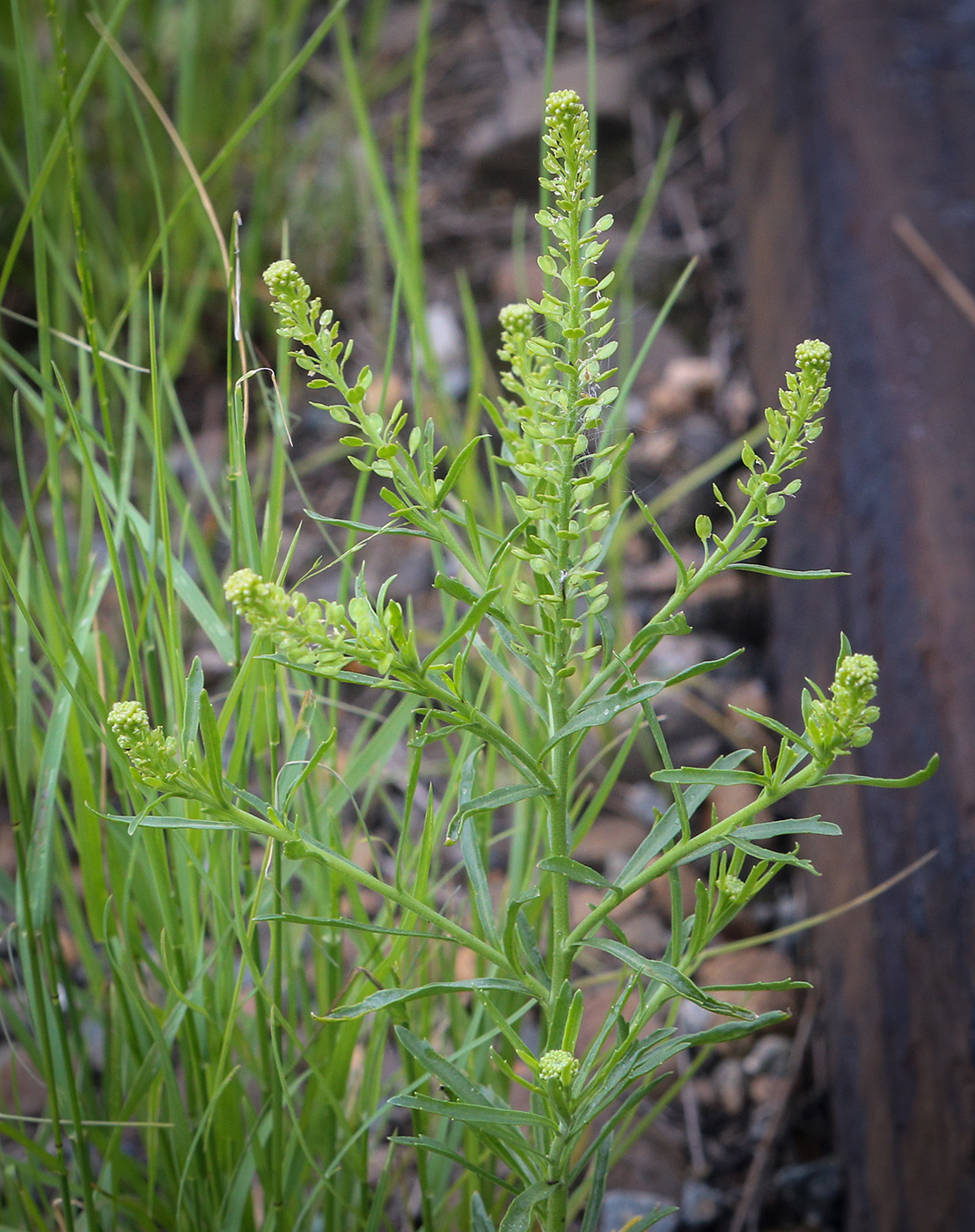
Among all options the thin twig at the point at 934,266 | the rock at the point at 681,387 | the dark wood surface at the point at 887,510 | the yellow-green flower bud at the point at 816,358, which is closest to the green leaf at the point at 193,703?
the yellow-green flower bud at the point at 816,358

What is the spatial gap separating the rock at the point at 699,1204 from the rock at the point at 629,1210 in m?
0.01

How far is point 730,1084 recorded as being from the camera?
116cm

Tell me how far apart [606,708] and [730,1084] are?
793mm

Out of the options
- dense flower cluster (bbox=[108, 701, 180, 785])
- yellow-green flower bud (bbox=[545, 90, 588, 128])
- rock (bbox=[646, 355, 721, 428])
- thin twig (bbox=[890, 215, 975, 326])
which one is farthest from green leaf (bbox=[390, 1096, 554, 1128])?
rock (bbox=[646, 355, 721, 428])

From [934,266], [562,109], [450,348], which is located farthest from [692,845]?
[450,348]

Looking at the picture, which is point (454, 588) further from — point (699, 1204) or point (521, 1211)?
point (699, 1204)

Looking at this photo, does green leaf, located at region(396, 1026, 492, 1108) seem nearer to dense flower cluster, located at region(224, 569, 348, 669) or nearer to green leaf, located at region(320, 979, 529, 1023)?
green leaf, located at region(320, 979, 529, 1023)

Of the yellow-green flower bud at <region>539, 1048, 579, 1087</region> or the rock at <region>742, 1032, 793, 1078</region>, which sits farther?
the rock at <region>742, 1032, 793, 1078</region>

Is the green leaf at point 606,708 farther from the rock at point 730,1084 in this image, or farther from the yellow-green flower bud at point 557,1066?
the rock at point 730,1084

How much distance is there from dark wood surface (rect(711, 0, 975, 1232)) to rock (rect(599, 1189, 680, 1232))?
0.55 ft

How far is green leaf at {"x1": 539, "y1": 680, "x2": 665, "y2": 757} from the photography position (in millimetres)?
538

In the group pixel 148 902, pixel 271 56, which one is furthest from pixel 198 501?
pixel 148 902

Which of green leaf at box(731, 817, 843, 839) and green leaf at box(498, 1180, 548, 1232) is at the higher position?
green leaf at box(731, 817, 843, 839)

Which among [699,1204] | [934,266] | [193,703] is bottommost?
[699,1204]
